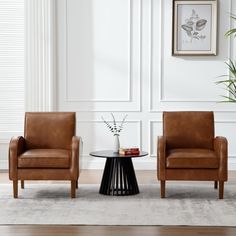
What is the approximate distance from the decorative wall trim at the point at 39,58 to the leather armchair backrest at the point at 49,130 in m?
1.34

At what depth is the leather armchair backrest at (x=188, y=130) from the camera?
19.9ft

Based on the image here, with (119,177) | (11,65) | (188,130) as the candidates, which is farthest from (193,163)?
(11,65)

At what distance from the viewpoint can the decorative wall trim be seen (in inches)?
290

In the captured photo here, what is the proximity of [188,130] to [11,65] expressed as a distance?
2.78 m

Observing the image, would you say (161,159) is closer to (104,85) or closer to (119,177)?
(119,177)

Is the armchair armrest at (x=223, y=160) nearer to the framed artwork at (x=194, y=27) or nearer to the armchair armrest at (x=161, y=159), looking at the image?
the armchair armrest at (x=161, y=159)

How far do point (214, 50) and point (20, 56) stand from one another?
8.25 feet

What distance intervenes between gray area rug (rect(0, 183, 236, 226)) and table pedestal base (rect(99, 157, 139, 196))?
0.37 feet

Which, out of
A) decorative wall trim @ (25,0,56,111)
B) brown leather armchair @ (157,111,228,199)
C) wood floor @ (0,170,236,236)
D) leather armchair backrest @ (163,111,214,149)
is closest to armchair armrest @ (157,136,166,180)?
brown leather armchair @ (157,111,228,199)

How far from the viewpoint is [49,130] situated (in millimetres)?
6035

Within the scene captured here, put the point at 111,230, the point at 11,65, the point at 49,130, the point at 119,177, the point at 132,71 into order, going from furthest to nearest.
Result: 1. the point at 11,65
2. the point at 132,71
3. the point at 49,130
4. the point at 119,177
5. the point at 111,230

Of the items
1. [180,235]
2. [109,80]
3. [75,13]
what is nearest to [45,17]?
[75,13]

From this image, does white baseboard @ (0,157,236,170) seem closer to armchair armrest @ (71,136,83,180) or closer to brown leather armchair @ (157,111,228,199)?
brown leather armchair @ (157,111,228,199)

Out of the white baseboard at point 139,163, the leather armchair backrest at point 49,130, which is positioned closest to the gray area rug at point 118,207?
the leather armchair backrest at point 49,130
